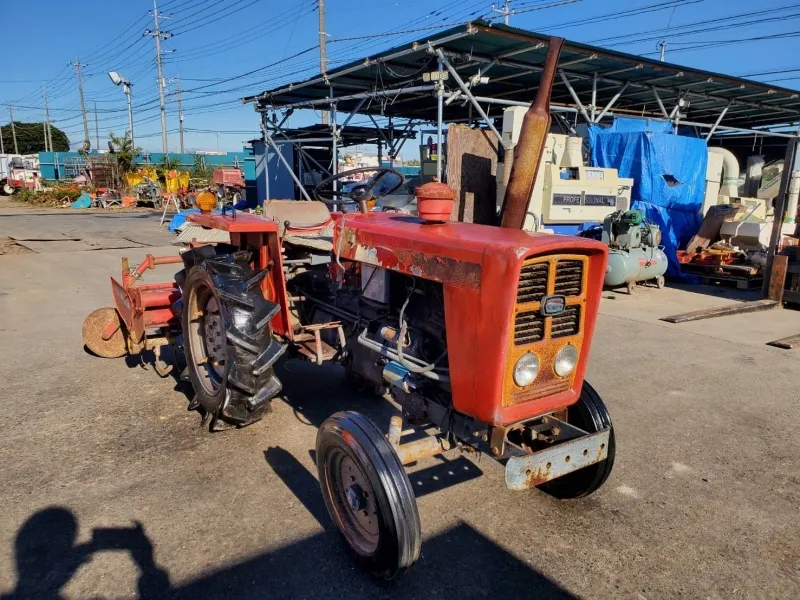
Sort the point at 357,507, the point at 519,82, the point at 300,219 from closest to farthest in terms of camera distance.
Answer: the point at 357,507 < the point at 300,219 < the point at 519,82

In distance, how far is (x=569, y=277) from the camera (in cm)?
218

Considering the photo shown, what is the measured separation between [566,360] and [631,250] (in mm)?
6349

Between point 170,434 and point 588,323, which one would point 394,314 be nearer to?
point 588,323

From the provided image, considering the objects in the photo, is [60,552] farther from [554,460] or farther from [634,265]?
[634,265]

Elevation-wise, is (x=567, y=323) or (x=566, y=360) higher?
(x=567, y=323)

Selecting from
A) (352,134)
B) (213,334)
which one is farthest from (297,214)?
(352,134)

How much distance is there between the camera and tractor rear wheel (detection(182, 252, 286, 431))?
2.94 metres

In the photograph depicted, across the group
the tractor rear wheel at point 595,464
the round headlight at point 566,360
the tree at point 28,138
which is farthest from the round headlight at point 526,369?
the tree at point 28,138

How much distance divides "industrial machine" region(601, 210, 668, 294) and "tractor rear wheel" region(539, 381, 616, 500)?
17.9 feet

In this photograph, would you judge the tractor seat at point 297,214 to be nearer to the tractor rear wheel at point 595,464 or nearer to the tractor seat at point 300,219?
the tractor seat at point 300,219

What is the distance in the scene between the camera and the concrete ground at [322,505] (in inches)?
85.1

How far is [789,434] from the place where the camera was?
3.49 m

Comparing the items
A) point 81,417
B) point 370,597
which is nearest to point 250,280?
point 81,417

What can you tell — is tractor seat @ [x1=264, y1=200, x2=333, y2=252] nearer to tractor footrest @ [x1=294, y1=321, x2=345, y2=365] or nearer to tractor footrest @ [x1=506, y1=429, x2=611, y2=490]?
tractor footrest @ [x1=294, y1=321, x2=345, y2=365]
